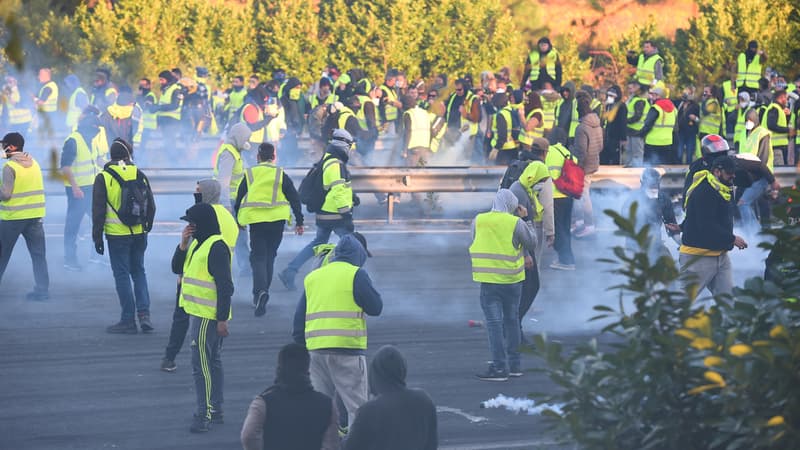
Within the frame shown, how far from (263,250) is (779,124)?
11.7 meters

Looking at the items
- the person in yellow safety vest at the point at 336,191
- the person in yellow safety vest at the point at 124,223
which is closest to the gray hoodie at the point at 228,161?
the person in yellow safety vest at the point at 336,191

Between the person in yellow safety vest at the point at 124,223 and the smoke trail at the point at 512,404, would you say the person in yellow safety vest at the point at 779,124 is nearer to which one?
the person in yellow safety vest at the point at 124,223

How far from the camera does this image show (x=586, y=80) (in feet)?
143

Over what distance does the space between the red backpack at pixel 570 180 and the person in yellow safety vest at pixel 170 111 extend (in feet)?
33.9

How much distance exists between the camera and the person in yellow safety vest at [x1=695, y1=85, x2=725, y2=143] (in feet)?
75.4

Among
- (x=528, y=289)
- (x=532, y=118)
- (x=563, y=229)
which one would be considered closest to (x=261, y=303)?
(x=528, y=289)

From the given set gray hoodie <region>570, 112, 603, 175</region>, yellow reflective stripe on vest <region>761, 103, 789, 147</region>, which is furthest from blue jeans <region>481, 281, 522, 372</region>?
yellow reflective stripe on vest <region>761, 103, 789, 147</region>

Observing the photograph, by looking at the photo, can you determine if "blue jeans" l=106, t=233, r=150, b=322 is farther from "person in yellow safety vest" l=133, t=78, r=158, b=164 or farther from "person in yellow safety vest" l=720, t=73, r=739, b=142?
"person in yellow safety vest" l=720, t=73, r=739, b=142

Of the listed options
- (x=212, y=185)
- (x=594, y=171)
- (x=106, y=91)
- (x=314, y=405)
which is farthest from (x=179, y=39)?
(x=314, y=405)

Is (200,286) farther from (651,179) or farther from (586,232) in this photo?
(586,232)

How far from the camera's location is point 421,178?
19031 mm

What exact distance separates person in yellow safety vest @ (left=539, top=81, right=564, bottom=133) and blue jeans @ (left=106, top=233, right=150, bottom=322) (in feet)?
33.9

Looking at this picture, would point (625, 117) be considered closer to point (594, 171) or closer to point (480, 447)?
point (594, 171)

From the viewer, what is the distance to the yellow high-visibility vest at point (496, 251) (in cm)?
1081
